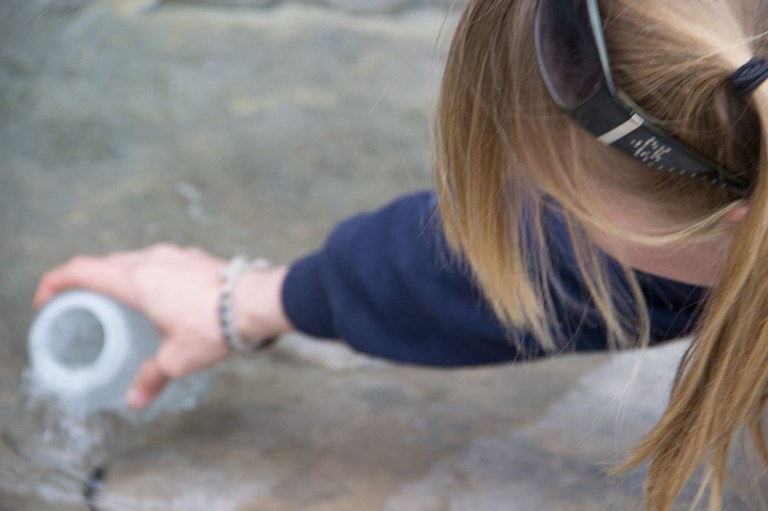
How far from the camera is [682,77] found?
703mm

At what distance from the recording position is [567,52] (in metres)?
0.73

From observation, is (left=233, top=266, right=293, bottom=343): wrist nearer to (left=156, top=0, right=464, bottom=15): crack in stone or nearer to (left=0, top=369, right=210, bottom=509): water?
(left=0, top=369, right=210, bottom=509): water

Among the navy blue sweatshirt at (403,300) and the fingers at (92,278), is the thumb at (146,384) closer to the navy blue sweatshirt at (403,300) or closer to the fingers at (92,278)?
the fingers at (92,278)

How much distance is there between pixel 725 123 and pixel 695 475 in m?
0.65

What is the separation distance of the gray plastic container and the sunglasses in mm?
841

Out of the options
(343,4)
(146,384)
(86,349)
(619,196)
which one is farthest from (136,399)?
(343,4)

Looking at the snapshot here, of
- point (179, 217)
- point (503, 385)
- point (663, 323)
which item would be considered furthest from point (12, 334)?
point (663, 323)

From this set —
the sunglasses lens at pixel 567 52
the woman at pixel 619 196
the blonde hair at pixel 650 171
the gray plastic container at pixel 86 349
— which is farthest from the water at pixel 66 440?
the sunglasses lens at pixel 567 52

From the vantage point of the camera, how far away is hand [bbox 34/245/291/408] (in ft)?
4.30

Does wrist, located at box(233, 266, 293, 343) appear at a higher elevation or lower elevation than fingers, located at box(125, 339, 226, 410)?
higher

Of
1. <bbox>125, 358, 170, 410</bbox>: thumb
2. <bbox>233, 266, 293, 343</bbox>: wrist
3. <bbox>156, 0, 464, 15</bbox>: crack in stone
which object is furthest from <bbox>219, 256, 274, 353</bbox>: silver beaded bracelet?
<bbox>156, 0, 464, 15</bbox>: crack in stone

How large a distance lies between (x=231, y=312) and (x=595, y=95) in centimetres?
71

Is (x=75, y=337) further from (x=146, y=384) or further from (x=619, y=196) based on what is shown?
(x=619, y=196)

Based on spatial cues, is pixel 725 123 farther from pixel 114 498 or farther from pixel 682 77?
pixel 114 498
